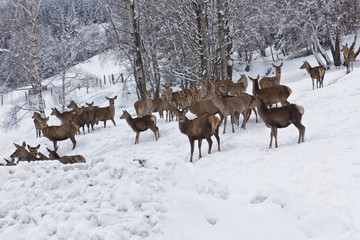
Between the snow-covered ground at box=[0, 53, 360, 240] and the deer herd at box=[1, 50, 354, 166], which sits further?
the deer herd at box=[1, 50, 354, 166]

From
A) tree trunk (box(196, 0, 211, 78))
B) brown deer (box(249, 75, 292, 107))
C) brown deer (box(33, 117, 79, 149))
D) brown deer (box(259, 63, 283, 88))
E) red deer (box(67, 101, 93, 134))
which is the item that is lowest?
brown deer (box(33, 117, 79, 149))

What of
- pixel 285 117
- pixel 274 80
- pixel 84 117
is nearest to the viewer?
pixel 285 117

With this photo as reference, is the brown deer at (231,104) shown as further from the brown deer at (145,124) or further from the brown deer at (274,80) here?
the brown deer at (274,80)

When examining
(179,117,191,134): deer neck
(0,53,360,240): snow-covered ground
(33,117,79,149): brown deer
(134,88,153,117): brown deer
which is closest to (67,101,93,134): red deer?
(33,117,79,149): brown deer

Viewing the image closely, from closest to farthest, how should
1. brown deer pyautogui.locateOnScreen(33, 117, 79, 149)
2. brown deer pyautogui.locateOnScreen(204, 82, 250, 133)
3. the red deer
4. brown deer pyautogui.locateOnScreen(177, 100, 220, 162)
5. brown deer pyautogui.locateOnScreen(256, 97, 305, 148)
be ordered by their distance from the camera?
brown deer pyautogui.locateOnScreen(256, 97, 305, 148)
brown deer pyautogui.locateOnScreen(177, 100, 220, 162)
brown deer pyautogui.locateOnScreen(204, 82, 250, 133)
brown deer pyautogui.locateOnScreen(33, 117, 79, 149)
the red deer

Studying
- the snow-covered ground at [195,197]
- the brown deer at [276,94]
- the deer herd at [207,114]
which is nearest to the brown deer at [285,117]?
the deer herd at [207,114]

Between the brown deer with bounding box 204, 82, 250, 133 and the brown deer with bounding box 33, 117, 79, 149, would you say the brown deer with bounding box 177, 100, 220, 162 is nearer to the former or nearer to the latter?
the brown deer with bounding box 204, 82, 250, 133

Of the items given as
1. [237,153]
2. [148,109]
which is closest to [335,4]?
[148,109]

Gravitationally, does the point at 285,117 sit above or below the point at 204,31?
below

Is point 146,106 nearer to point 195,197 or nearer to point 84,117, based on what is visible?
point 84,117

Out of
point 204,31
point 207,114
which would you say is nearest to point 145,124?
point 207,114

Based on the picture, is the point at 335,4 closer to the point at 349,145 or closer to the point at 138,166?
the point at 349,145

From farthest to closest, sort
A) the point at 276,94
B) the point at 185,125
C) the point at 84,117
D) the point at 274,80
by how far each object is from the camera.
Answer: the point at 84,117
the point at 274,80
the point at 276,94
the point at 185,125

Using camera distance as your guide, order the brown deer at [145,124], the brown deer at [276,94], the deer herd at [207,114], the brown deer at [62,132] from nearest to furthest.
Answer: the deer herd at [207,114]
the brown deer at [276,94]
the brown deer at [145,124]
the brown deer at [62,132]
